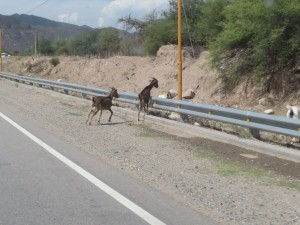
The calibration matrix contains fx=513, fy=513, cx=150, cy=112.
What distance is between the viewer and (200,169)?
903 centimetres

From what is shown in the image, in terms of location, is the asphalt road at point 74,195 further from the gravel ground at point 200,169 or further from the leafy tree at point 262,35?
the leafy tree at point 262,35

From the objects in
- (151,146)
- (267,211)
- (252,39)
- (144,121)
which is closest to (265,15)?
(252,39)

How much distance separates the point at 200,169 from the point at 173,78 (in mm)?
18719

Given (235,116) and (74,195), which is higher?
(235,116)

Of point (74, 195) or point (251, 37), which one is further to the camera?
point (251, 37)

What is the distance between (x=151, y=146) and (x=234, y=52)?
10.3m

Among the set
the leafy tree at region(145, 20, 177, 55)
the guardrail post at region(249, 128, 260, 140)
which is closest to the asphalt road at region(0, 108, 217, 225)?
the guardrail post at region(249, 128, 260, 140)

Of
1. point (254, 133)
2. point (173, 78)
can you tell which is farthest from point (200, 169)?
point (173, 78)

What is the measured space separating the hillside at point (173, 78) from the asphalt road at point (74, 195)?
33.7 feet

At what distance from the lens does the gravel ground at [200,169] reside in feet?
21.6

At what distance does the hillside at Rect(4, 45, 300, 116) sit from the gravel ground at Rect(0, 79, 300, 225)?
18.6 feet

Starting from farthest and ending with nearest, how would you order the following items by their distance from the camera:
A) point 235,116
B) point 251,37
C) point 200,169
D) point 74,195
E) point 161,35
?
point 161,35 < point 251,37 < point 235,116 < point 200,169 < point 74,195

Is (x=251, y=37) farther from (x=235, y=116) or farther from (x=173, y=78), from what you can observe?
(x=173, y=78)

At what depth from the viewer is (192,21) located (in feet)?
101
